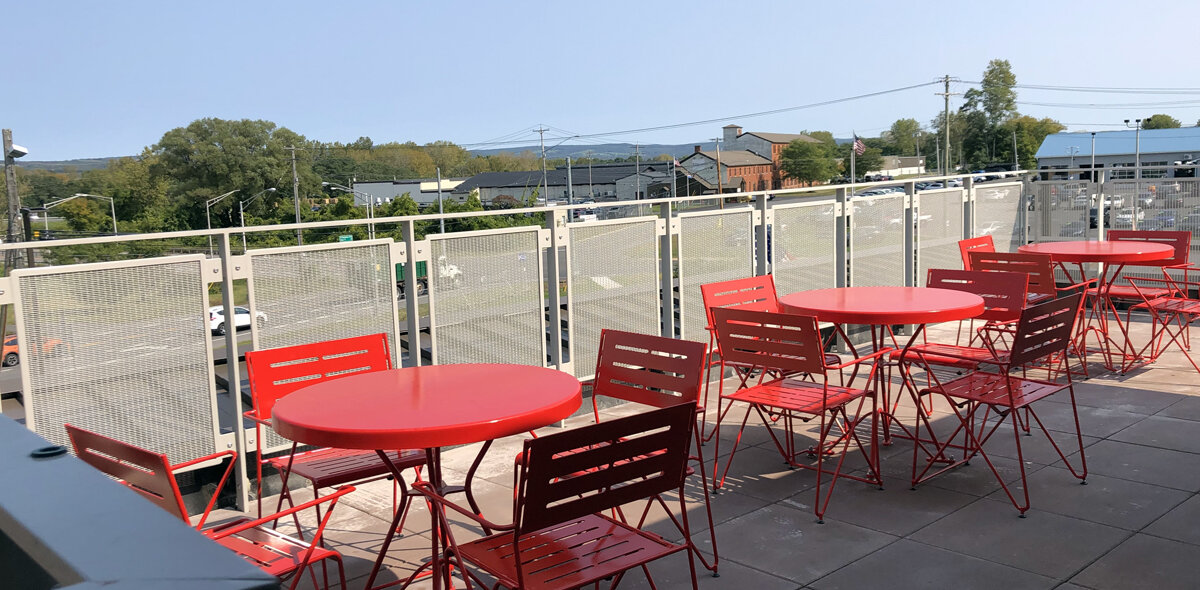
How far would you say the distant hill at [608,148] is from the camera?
115125 millimetres

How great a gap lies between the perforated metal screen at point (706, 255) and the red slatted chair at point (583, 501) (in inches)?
174

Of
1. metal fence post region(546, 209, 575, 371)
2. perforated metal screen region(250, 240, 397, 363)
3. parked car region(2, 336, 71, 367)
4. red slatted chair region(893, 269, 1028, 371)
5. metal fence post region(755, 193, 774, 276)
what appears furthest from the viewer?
metal fence post region(755, 193, 774, 276)

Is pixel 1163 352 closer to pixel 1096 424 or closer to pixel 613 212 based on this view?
pixel 1096 424

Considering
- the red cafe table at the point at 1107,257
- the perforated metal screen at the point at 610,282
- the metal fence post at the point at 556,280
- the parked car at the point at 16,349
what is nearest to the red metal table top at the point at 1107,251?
the red cafe table at the point at 1107,257

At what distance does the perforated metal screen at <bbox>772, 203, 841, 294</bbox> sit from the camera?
8.37 m

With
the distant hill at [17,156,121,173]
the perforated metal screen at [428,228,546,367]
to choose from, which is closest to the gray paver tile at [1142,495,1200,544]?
the perforated metal screen at [428,228,546,367]

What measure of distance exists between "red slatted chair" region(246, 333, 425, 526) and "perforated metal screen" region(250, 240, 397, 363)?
0.96 m

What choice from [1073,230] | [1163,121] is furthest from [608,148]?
[1073,230]

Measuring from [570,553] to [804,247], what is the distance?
6.02m

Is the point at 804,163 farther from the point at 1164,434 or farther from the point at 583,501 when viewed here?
the point at 583,501

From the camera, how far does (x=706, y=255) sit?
7789 millimetres

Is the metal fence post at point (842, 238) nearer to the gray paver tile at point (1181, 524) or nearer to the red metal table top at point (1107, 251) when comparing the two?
the red metal table top at point (1107, 251)

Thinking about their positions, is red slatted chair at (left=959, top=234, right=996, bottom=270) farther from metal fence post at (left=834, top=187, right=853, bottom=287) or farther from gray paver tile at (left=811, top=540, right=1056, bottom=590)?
gray paver tile at (left=811, top=540, right=1056, bottom=590)

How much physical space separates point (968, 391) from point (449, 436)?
3.14 m
